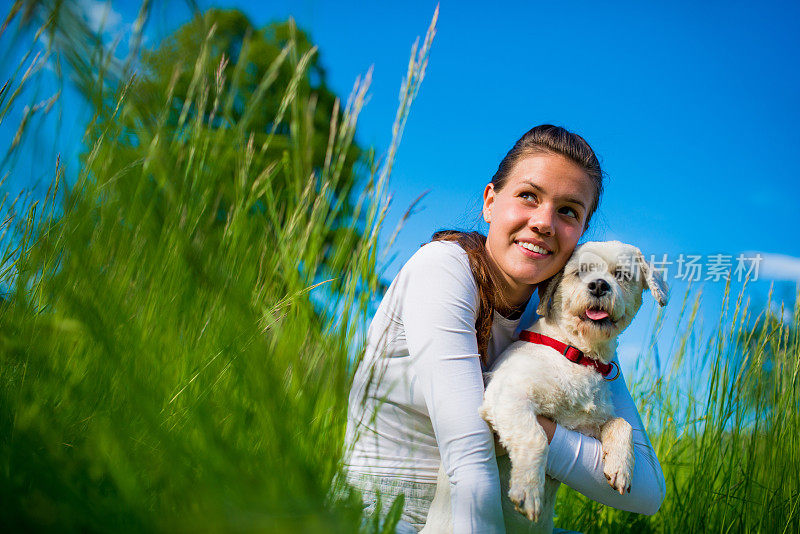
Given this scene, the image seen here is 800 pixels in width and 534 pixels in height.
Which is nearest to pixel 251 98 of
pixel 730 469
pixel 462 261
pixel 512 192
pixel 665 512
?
pixel 462 261

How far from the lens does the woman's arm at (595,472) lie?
201 centimetres

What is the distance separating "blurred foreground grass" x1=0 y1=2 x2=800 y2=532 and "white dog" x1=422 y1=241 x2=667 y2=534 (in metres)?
1.02

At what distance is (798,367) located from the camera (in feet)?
9.45

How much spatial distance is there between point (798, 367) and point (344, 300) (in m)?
2.88

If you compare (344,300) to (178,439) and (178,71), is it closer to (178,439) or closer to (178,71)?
(178,439)

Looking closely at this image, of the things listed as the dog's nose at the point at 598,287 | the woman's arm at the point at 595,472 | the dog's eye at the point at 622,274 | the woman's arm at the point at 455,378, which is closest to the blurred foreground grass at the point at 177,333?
the woman's arm at the point at 455,378

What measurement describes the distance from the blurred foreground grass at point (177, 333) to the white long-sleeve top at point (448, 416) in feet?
1.75

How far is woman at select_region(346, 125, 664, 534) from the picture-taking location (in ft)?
5.86

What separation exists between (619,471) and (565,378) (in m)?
0.42

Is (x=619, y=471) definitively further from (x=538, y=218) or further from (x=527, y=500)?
(x=538, y=218)

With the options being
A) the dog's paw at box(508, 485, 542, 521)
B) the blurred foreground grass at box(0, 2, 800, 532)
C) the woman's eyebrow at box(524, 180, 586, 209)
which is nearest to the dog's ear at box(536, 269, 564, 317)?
the woman's eyebrow at box(524, 180, 586, 209)

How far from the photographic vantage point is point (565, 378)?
2.27 m

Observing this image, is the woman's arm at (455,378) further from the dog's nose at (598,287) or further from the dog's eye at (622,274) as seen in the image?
the dog's eye at (622,274)

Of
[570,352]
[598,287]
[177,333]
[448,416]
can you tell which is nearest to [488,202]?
[598,287]
